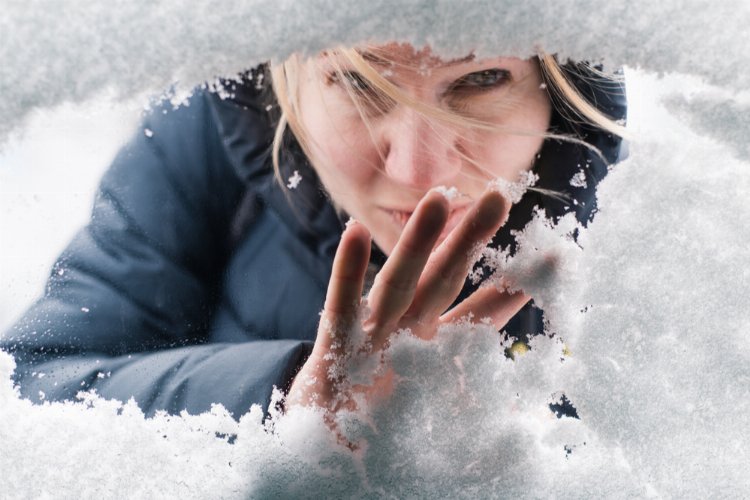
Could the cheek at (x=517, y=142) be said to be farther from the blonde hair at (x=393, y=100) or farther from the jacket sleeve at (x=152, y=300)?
the jacket sleeve at (x=152, y=300)

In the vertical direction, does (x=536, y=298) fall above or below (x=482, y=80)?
below

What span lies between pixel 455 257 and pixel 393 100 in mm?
90

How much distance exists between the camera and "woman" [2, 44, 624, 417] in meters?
0.37

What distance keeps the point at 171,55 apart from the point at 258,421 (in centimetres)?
18

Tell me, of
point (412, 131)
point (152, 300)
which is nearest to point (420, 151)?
point (412, 131)

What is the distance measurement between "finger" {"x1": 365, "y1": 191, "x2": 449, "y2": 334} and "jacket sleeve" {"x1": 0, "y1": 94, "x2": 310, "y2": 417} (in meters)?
0.05

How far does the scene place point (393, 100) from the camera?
389 millimetres

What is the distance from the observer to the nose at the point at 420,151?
381 millimetres

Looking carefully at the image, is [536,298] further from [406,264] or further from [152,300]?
[152,300]

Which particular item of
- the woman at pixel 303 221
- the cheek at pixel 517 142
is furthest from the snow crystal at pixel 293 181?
the cheek at pixel 517 142

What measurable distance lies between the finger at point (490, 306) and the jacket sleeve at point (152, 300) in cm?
8

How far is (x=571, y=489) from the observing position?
1.28ft

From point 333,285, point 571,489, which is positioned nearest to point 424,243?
point 333,285

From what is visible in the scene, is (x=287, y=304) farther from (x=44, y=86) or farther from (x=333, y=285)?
(x=44, y=86)
